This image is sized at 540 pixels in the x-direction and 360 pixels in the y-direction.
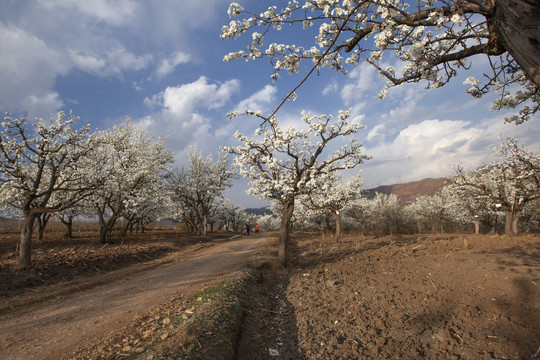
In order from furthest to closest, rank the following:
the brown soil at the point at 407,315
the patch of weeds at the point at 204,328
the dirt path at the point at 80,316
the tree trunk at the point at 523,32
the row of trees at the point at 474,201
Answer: the row of trees at the point at 474,201 → the dirt path at the point at 80,316 → the brown soil at the point at 407,315 → the patch of weeds at the point at 204,328 → the tree trunk at the point at 523,32

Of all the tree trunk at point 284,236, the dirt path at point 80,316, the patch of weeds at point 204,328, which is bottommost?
the dirt path at point 80,316

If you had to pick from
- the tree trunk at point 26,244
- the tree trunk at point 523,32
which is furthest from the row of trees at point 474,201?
the tree trunk at point 26,244

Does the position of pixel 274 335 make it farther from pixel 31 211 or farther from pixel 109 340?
pixel 31 211

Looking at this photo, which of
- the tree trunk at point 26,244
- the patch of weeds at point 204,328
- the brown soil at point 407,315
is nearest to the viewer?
the patch of weeds at point 204,328

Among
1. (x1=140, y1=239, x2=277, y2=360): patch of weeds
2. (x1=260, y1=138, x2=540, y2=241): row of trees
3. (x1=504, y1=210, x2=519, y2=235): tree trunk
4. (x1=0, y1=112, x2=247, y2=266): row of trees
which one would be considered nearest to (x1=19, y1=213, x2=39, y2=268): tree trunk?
(x1=0, y1=112, x2=247, y2=266): row of trees

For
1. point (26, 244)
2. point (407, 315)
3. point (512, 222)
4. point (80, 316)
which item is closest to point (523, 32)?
point (407, 315)

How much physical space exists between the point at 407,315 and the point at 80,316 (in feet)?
25.4

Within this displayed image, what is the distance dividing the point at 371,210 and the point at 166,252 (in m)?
43.4

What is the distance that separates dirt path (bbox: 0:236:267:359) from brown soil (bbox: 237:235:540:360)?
9.80 feet

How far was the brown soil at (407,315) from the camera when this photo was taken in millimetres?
4496

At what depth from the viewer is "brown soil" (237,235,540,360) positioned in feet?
14.8

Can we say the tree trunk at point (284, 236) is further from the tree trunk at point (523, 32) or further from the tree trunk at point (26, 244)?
the tree trunk at point (26, 244)

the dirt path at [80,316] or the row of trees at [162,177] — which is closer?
the dirt path at [80,316]

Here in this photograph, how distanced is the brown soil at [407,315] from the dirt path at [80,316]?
2986 millimetres
